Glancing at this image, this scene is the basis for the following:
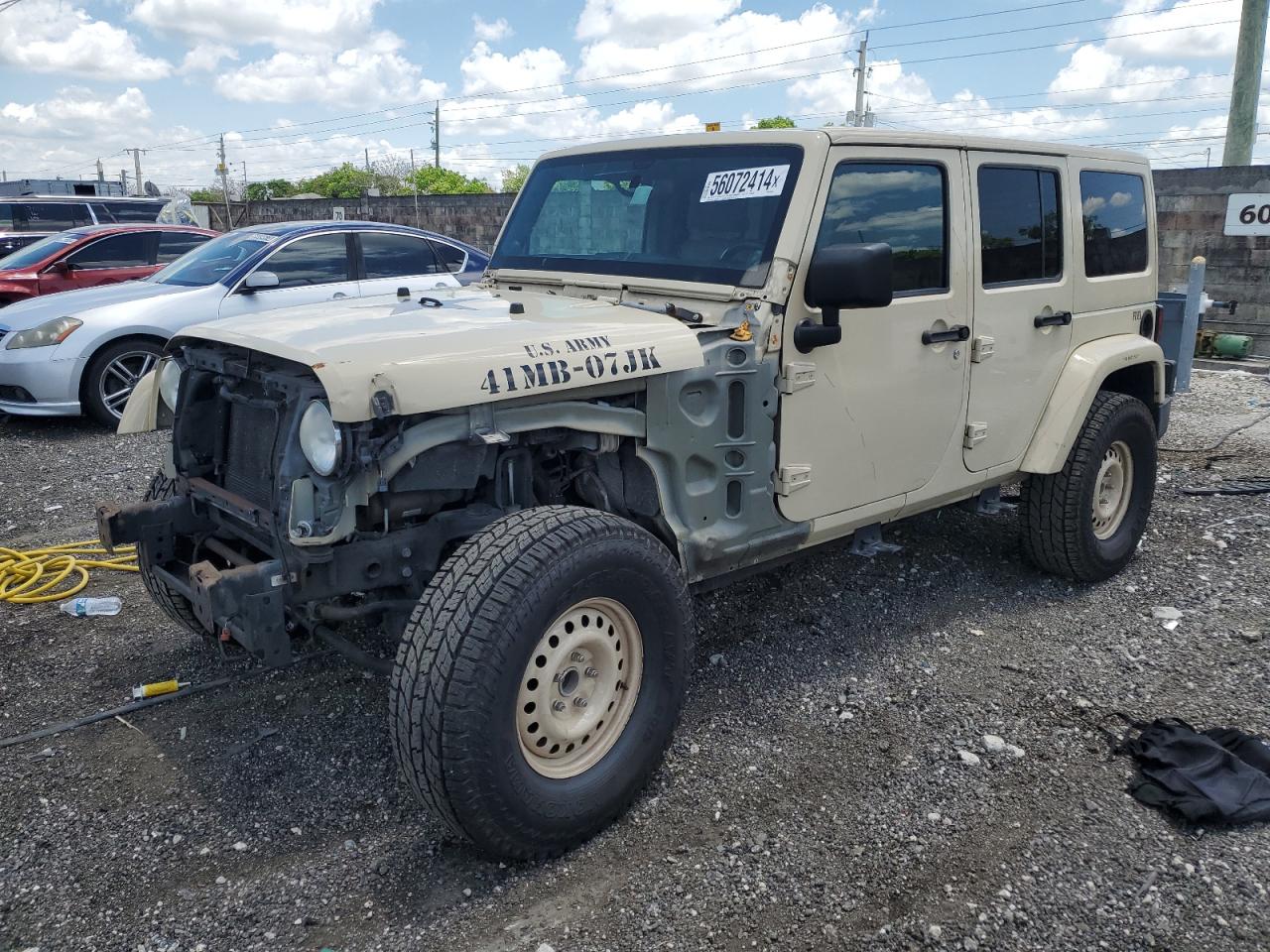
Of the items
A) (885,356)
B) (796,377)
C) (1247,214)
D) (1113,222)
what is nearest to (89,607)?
(796,377)

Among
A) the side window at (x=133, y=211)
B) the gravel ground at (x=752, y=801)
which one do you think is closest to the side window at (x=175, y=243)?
the side window at (x=133, y=211)

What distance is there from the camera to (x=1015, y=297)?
4.34 meters

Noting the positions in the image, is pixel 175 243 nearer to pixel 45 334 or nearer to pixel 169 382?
pixel 45 334

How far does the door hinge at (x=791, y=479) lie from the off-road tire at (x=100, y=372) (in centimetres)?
661

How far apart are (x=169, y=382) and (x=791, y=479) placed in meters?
2.36

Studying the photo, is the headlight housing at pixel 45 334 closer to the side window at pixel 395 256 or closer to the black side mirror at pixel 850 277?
the side window at pixel 395 256

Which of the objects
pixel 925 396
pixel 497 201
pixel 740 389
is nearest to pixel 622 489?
pixel 740 389

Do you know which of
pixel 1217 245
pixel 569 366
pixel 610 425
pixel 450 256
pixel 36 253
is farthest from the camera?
pixel 1217 245

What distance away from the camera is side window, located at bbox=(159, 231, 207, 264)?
35.9ft

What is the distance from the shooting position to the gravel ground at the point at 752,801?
2.68 m

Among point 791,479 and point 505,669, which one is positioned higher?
point 791,479

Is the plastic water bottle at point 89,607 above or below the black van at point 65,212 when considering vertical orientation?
below

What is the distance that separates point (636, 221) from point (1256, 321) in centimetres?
1058

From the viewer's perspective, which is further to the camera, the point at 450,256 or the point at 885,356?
the point at 450,256
